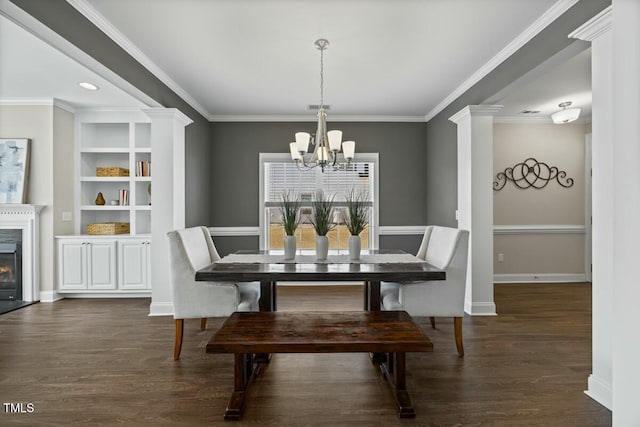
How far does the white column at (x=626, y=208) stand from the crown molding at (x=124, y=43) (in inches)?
116

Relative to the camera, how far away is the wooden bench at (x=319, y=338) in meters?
1.89

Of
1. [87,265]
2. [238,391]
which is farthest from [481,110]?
[87,265]

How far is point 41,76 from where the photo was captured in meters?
3.69

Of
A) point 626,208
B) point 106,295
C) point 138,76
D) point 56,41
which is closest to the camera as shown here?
point 626,208

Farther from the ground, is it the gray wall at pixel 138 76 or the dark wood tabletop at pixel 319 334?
the gray wall at pixel 138 76

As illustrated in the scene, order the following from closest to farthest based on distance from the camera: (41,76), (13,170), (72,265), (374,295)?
(374,295) < (41,76) < (13,170) < (72,265)

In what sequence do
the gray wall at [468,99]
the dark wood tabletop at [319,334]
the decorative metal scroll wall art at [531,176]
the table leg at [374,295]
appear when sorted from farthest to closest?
the decorative metal scroll wall art at [531,176], the table leg at [374,295], the gray wall at [468,99], the dark wood tabletop at [319,334]

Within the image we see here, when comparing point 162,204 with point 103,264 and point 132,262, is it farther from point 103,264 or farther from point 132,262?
point 103,264

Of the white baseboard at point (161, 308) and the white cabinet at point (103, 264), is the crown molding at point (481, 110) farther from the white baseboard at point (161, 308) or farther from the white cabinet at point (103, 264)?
the white cabinet at point (103, 264)

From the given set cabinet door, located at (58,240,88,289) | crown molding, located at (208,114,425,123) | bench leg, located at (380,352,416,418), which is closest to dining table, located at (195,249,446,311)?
bench leg, located at (380,352,416,418)

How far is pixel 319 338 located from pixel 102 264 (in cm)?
377

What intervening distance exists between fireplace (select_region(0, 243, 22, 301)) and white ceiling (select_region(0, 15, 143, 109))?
5.87ft

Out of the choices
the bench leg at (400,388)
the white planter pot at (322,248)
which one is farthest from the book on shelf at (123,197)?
the bench leg at (400,388)

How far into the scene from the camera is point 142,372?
8.22ft
